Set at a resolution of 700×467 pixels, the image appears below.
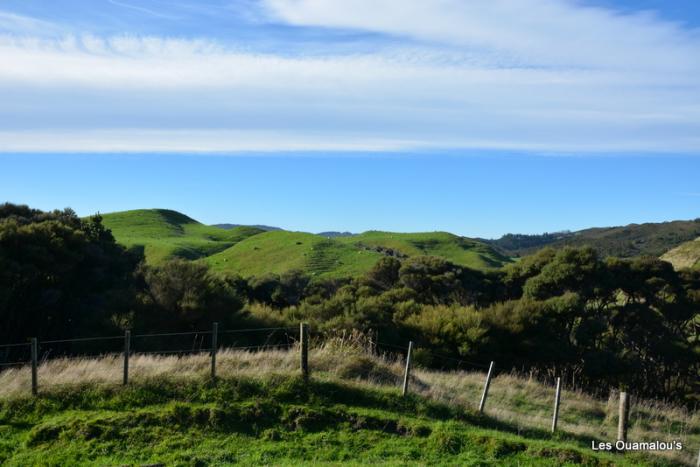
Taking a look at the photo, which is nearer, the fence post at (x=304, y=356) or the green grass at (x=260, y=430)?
the green grass at (x=260, y=430)

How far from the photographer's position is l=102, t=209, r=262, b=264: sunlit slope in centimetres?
8731

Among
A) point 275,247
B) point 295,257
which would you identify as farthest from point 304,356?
point 275,247

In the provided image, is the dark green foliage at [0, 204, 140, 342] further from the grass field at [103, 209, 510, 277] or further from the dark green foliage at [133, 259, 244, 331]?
the grass field at [103, 209, 510, 277]

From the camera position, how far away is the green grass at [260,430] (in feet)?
39.8

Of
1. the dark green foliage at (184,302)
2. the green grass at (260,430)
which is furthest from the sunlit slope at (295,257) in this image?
the green grass at (260,430)

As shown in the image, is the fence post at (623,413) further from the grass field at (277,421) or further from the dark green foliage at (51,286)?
the dark green foliage at (51,286)

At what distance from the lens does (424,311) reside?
103 feet

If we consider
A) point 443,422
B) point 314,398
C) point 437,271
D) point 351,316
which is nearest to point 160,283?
point 351,316

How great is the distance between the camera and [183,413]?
45.5 feet

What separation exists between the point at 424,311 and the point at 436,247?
79.5m

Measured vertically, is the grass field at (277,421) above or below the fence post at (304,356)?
below

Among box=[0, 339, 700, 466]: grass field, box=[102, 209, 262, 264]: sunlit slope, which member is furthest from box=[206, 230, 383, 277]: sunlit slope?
box=[0, 339, 700, 466]: grass field

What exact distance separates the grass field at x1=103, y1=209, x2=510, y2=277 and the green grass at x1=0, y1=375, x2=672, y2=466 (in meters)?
49.1

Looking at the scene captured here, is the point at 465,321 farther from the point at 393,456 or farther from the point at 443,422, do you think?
the point at 393,456
